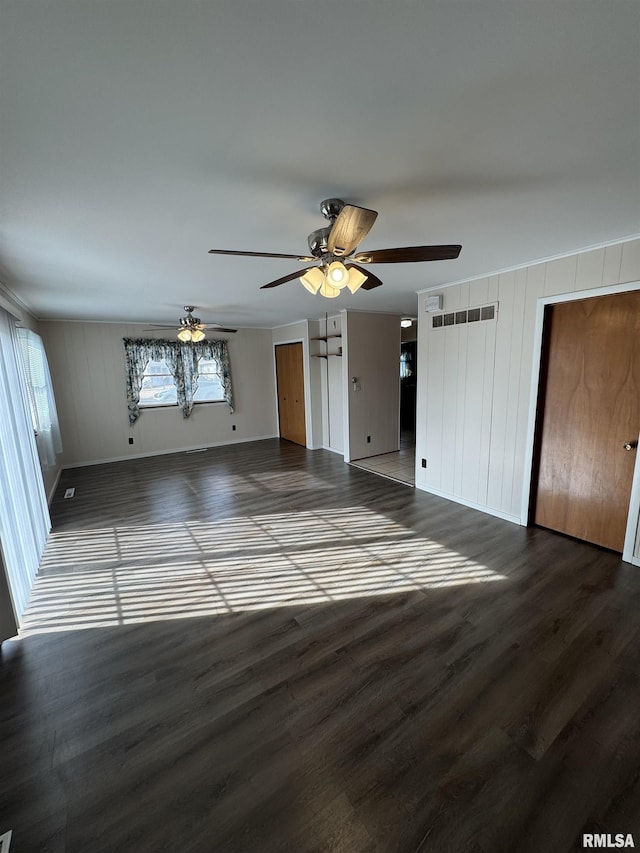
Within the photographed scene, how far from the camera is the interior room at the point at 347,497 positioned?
1054 mm

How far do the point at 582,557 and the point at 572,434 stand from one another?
3.31 feet

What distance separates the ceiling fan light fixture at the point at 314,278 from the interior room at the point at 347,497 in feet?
0.09

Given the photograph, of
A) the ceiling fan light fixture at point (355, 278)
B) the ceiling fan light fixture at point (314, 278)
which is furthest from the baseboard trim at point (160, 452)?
the ceiling fan light fixture at point (355, 278)

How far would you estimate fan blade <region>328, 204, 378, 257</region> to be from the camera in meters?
1.50

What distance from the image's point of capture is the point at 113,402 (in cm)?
614

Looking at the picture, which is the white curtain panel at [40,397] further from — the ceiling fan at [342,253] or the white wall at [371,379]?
the white wall at [371,379]

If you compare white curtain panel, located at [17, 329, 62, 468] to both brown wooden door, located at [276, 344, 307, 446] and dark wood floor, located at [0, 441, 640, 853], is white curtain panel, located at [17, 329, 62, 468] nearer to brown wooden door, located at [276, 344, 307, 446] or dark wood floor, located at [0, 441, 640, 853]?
dark wood floor, located at [0, 441, 640, 853]

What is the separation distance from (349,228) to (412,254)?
1.37 feet

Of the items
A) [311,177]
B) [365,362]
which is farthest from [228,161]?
[365,362]

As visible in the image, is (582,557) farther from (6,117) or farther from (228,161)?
(6,117)

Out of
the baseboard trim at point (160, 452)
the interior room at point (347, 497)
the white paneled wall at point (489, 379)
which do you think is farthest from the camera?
the baseboard trim at point (160, 452)

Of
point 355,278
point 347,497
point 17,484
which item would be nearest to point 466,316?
point 355,278

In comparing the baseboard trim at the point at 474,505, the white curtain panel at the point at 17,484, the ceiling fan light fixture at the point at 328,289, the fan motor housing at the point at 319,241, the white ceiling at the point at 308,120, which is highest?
the white ceiling at the point at 308,120

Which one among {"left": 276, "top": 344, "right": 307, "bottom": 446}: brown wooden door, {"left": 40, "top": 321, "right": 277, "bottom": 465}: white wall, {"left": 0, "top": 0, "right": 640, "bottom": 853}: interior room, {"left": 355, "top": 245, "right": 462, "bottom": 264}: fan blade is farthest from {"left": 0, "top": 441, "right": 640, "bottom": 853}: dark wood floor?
{"left": 276, "top": 344, "right": 307, "bottom": 446}: brown wooden door
